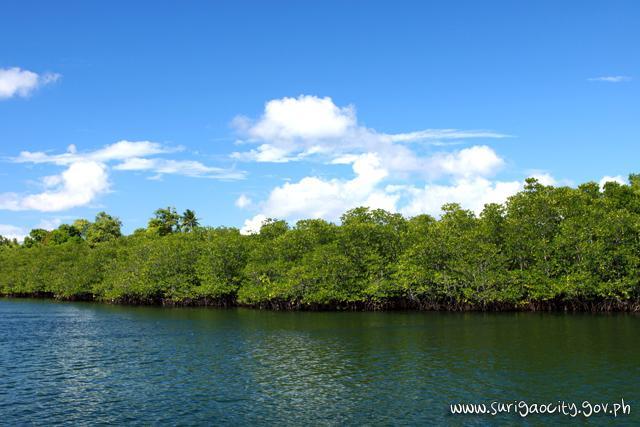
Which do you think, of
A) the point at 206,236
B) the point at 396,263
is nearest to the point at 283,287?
the point at 396,263

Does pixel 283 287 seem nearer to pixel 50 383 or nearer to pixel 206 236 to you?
pixel 206 236

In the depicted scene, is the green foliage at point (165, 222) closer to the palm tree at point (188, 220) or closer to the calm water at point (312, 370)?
the palm tree at point (188, 220)

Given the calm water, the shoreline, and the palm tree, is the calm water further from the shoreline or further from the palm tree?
the palm tree

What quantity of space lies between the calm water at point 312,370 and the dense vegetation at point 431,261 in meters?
9.48

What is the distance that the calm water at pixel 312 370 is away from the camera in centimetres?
2806

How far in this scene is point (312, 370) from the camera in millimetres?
38094

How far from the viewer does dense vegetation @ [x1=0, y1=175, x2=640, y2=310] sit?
70.6 meters

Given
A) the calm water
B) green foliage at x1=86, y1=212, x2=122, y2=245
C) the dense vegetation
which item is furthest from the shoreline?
green foliage at x1=86, y1=212, x2=122, y2=245

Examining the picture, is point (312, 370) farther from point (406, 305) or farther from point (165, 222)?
point (165, 222)

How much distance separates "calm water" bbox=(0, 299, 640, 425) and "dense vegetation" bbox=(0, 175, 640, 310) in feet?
31.1

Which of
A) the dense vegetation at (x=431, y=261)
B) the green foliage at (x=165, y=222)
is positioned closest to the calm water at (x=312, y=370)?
the dense vegetation at (x=431, y=261)

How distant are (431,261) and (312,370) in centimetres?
4442

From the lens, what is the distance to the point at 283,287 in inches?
3327

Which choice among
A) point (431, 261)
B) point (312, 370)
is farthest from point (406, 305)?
point (312, 370)
